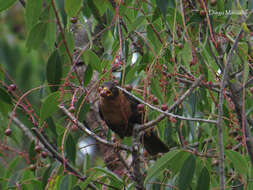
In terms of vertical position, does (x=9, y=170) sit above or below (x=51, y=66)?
below

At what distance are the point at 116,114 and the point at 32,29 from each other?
1659 mm

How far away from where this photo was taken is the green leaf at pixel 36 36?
2.10 metres

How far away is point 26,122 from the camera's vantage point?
9.55ft

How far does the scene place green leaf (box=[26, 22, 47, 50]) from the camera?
2.10 metres

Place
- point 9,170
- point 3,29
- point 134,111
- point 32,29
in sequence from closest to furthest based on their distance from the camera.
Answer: point 32,29 → point 3,29 → point 9,170 → point 134,111

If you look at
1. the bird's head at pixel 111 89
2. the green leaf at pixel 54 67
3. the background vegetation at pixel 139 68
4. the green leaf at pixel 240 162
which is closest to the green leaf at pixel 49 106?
the background vegetation at pixel 139 68

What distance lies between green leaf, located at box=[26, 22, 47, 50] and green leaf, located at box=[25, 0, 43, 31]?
3.3 inches

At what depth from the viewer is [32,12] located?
86.4 inches

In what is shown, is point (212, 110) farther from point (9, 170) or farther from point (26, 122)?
point (9, 170)

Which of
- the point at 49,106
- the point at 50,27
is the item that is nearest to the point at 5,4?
the point at 50,27

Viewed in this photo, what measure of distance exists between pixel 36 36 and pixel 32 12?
0.55 ft

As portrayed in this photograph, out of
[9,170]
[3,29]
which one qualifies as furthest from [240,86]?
[9,170]

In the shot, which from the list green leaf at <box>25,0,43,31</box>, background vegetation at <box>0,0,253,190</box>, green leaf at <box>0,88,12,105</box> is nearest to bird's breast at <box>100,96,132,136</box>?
background vegetation at <box>0,0,253,190</box>

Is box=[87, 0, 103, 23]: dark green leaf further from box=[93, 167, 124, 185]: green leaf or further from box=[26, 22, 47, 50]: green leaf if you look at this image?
box=[93, 167, 124, 185]: green leaf
